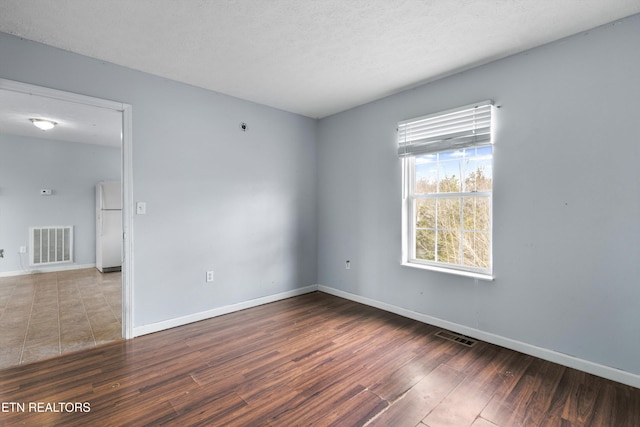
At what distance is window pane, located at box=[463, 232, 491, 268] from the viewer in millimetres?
2932

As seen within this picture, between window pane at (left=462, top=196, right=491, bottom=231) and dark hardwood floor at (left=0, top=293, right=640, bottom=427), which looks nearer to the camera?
dark hardwood floor at (left=0, top=293, right=640, bottom=427)

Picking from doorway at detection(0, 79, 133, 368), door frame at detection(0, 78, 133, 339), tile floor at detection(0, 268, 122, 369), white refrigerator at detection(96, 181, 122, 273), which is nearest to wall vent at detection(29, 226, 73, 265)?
doorway at detection(0, 79, 133, 368)

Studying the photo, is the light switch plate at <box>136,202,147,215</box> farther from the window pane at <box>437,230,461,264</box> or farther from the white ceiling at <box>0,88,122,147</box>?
the window pane at <box>437,230,461,264</box>

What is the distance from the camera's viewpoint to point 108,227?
6.03 meters

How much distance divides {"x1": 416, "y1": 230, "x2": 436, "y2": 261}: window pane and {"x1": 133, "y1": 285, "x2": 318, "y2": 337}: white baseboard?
1.84 meters

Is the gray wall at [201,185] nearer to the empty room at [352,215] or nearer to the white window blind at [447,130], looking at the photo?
the empty room at [352,215]

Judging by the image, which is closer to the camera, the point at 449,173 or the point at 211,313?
the point at 449,173

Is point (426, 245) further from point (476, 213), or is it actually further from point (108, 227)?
point (108, 227)

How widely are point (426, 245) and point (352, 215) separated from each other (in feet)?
3.54

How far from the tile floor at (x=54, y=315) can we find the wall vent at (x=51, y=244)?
0.54 metres

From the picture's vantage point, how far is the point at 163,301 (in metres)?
3.15

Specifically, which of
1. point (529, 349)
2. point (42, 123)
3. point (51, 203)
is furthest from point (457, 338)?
point (51, 203)

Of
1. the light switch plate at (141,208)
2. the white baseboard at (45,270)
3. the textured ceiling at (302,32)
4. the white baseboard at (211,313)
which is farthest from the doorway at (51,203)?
the textured ceiling at (302,32)

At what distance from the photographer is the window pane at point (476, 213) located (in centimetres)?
291
